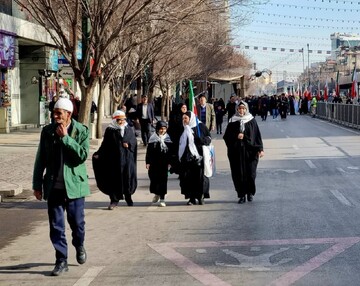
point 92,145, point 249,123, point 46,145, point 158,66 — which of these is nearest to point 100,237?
point 46,145

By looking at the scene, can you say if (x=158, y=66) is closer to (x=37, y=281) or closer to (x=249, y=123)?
(x=249, y=123)

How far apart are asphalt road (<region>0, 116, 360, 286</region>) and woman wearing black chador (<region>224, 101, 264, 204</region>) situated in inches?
16.0

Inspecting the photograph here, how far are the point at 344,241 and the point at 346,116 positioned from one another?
38.1 meters

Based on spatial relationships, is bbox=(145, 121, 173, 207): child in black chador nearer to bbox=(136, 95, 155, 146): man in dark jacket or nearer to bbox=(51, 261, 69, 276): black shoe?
bbox=(51, 261, 69, 276): black shoe

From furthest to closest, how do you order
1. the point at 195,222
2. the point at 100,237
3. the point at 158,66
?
the point at 158,66 → the point at 195,222 → the point at 100,237

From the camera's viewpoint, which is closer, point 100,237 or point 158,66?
point 100,237

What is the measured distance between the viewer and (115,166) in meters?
13.6

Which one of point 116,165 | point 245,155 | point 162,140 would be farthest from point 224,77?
point 116,165

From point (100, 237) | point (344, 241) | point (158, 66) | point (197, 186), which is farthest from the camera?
point (158, 66)

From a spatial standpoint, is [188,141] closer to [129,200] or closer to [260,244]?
[129,200]

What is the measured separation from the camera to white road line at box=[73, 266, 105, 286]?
7.96 m

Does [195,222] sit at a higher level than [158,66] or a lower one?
lower

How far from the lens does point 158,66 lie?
46.3 m

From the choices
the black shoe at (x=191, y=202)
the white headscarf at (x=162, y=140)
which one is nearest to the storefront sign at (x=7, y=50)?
the white headscarf at (x=162, y=140)
